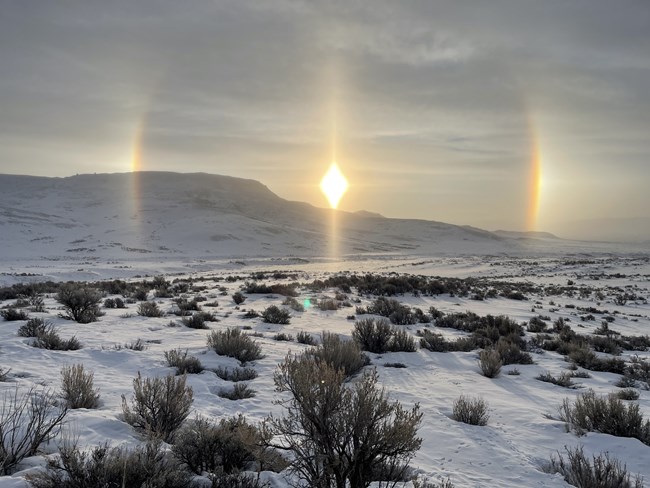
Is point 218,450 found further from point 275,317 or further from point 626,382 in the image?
point 275,317

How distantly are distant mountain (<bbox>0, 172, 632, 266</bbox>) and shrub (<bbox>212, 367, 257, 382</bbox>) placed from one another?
45.9 m

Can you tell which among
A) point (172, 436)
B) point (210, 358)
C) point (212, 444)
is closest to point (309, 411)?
point (212, 444)

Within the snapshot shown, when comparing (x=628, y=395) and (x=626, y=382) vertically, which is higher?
(x=628, y=395)

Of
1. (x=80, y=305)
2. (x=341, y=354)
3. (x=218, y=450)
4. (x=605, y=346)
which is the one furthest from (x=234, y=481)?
(x=605, y=346)

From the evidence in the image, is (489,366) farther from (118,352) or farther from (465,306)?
(465,306)

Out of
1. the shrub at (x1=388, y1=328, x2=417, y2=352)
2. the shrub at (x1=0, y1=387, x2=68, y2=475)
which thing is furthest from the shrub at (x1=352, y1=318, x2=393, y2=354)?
the shrub at (x1=0, y1=387, x2=68, y2=475)

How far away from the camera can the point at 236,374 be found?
673cm

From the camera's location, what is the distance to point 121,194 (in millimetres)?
126000

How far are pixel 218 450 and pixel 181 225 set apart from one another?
89.6m

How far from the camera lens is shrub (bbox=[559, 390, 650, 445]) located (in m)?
4.89

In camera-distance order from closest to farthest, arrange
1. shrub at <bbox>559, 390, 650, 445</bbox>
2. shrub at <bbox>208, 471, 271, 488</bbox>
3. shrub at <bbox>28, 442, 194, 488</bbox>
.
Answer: shrub at <bbox>28, 442, 194, 488</bbox>
shrub at <bbox>208, 471, 271, 488</bbox>
shrub at <bbox>559, 390, 650, 445</bbox>

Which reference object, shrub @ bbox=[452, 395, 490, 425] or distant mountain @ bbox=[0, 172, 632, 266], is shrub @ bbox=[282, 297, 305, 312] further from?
distant mountain @ bbox=[0, 172, 632, 266]

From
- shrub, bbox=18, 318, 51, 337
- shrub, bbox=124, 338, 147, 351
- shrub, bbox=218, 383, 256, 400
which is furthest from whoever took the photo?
shrub, bbox=18, 318, 51, 337

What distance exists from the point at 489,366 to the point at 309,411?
542 centimetres
